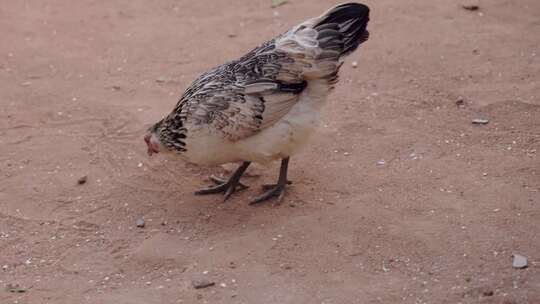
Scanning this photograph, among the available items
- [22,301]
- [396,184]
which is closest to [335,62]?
[396,184]

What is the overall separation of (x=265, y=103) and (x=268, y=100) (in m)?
0.03

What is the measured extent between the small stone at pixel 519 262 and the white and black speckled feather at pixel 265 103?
1.68 metres

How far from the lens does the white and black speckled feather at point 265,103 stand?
18.6 feet

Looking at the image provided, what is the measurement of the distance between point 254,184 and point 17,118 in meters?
2.44

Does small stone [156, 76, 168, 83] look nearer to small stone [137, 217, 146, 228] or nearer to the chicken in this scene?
the chicken

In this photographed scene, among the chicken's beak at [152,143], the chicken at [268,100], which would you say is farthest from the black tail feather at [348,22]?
the chicken's beak at [152,143]

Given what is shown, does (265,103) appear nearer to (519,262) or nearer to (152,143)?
(152,143)

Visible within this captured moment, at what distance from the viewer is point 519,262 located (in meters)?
5.04

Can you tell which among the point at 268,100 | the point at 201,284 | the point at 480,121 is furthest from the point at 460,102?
the point at 201,284

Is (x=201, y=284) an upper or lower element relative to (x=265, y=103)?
lower

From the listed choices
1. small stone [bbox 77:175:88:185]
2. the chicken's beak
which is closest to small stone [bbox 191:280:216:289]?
the chicken's beak

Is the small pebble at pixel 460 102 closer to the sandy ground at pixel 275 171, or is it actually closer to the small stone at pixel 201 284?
the sandy ground at pixel 275 171

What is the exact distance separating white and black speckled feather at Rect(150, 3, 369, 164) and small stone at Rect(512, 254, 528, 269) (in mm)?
1679

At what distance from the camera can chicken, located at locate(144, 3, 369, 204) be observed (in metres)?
5.68
